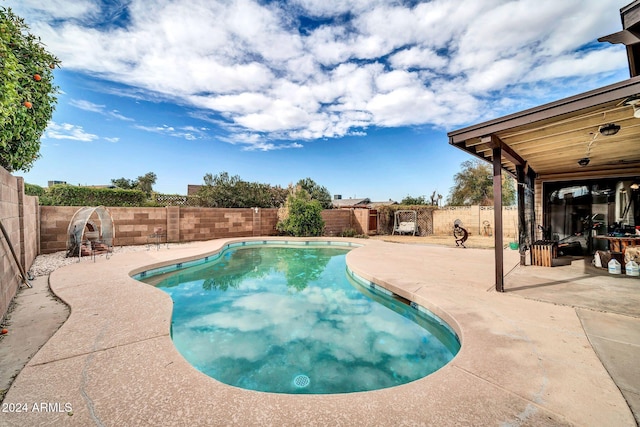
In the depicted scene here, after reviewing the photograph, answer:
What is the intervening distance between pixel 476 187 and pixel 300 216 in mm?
21733

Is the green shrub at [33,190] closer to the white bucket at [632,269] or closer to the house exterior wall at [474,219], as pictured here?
the white bucket at [632,269]

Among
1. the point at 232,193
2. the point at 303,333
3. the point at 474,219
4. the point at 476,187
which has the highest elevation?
the point at 476,187

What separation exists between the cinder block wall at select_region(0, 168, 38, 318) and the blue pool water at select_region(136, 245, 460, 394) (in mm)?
1994

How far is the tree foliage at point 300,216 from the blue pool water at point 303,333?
20.7ft

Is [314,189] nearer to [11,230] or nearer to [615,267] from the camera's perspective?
[615,267]

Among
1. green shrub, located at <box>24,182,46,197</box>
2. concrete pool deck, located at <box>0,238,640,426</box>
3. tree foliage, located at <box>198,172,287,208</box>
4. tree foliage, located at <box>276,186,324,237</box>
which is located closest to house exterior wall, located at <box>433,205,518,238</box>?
tree foliage, located at <box>276,186,324,237</box>

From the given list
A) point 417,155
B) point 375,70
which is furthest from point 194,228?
point 417,155

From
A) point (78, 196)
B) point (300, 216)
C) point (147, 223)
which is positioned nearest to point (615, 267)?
point (300, 216)

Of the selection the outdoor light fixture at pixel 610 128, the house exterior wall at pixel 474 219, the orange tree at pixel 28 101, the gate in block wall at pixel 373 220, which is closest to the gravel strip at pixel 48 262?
the orange tree at pixel 28 101

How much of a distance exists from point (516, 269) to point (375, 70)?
8.58 m

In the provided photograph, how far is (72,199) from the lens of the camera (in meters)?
10.5

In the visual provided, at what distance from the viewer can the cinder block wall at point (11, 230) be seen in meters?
3.30

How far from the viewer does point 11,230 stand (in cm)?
416

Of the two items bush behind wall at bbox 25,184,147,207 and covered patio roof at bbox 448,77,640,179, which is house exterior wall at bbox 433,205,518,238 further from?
bush behind wall at bbox 25,184,147,207
